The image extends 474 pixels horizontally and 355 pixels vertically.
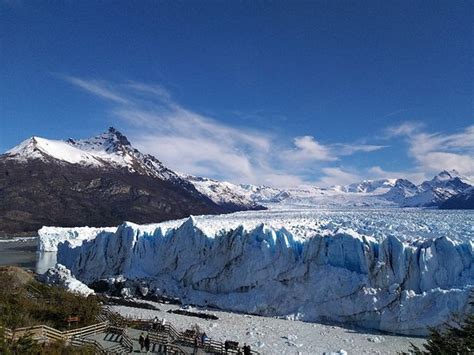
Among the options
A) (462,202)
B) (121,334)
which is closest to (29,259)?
(121,334)

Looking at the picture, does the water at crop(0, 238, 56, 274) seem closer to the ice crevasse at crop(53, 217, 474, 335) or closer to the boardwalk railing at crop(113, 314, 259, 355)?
the ice crevasse at crop(53, 217, 474, 335)

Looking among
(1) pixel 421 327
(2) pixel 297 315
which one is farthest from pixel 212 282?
(1) pixel 421 327

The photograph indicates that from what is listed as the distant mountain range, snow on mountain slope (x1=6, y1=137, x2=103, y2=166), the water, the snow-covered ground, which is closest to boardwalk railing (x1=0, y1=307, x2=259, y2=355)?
the snow-covered ground

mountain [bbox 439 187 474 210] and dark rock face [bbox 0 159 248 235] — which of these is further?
mountain [bbox 439 187 474 210]

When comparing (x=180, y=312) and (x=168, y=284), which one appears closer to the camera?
(x=180, y=312)

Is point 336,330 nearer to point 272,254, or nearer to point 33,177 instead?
point 272,254

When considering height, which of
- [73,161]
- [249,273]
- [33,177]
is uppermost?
[73,161]

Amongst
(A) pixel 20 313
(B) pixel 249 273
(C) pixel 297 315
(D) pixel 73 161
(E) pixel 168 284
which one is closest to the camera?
(A) pixel 20 313
